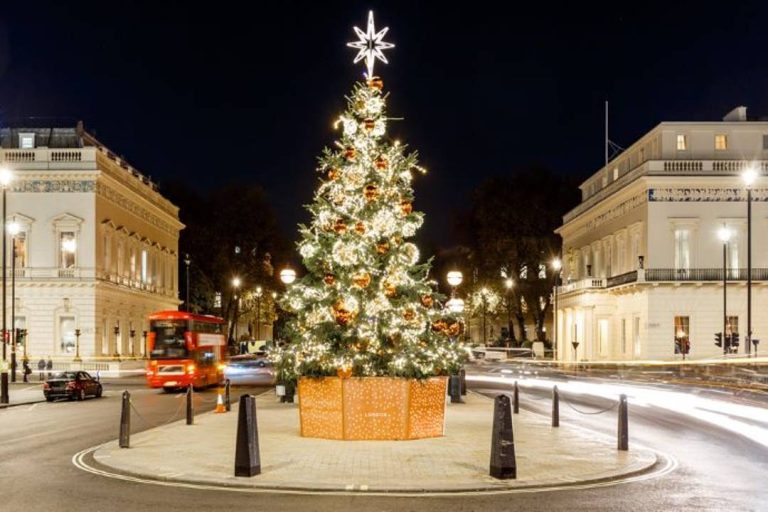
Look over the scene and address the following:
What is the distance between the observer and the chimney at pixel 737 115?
69.6m

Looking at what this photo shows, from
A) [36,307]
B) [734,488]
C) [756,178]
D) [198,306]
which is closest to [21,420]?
[734,488]

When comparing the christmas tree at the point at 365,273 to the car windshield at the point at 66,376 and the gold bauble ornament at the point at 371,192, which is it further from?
the car windshield at the point at 66,376

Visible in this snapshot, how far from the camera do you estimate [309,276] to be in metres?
21.4

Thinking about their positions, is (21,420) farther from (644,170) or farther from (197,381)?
(644,170)

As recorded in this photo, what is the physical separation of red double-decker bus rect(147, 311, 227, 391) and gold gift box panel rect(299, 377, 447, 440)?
24.6 m

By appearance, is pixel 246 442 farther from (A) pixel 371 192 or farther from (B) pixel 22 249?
(B) pixel 22 249

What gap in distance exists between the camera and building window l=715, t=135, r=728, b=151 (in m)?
65.9

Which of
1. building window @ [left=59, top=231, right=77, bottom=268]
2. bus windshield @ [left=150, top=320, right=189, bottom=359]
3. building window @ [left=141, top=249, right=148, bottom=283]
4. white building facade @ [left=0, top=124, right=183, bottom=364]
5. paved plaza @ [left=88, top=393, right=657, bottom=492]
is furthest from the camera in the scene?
building window @ [left=141, top=249, right=148, bottom=283]

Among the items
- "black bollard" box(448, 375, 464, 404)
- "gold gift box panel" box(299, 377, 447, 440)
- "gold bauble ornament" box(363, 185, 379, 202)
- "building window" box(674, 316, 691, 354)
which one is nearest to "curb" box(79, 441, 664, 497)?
"gold gift box panel" box(299, 377, 447, 440)

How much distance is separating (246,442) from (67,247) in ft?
193

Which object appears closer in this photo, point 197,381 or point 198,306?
point 197,381

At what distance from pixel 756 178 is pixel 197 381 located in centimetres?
3690

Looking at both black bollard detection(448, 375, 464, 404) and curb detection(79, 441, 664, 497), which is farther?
black bollard detection(448, 375, 464, 404)

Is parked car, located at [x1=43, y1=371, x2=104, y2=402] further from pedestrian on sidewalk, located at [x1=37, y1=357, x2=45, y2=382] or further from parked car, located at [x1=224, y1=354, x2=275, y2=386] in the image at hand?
pedestrian on sidewalk, located at [x1=37, y1=357, x2=45, y2=382]
